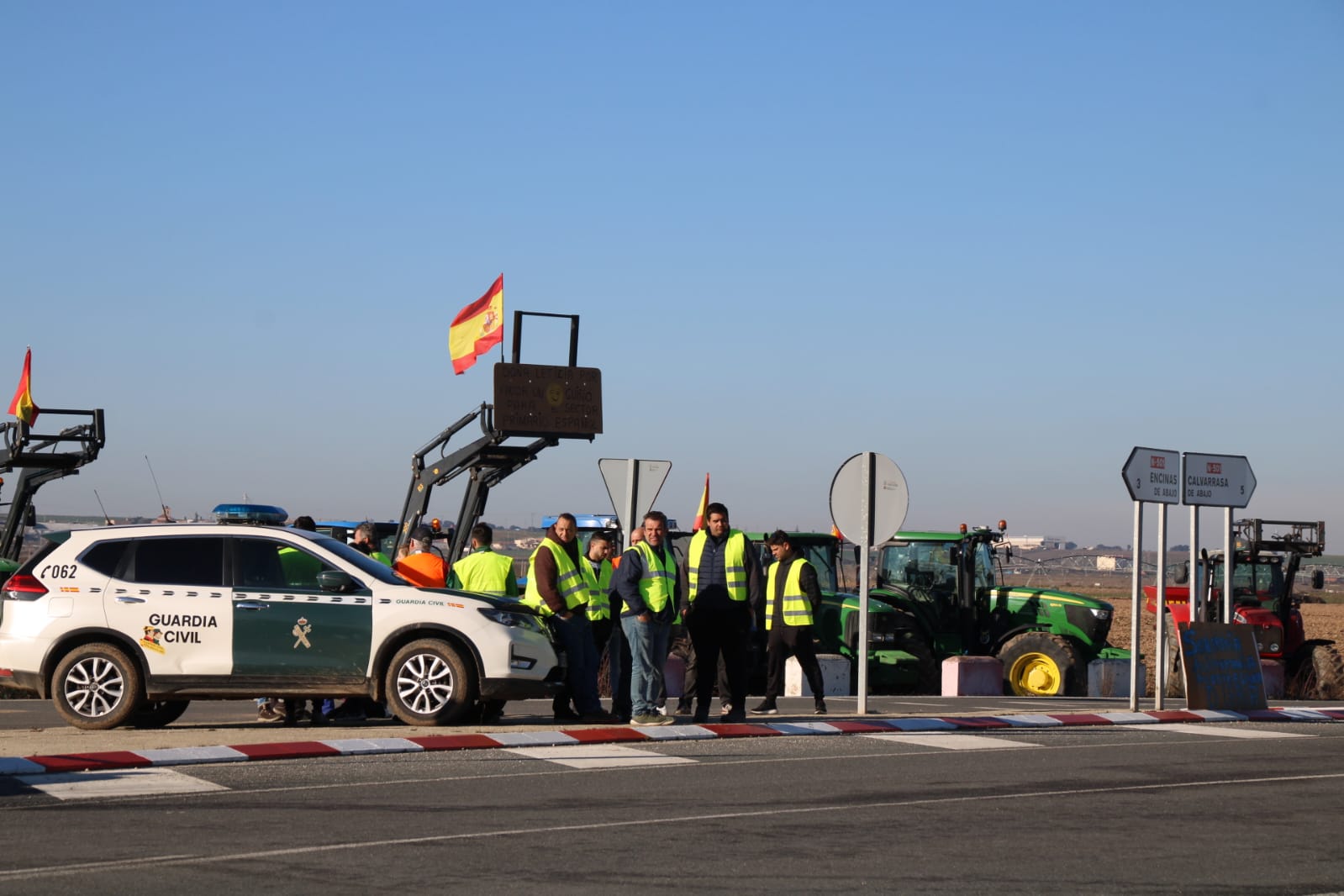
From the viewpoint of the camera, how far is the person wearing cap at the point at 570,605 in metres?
14.5

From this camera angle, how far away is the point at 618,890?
7094 millimetres

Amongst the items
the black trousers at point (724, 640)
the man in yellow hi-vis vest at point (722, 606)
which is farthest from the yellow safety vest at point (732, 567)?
the black trousers at point (724, 640)

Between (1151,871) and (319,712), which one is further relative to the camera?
(319,712)

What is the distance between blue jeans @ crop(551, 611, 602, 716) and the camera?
1452cm

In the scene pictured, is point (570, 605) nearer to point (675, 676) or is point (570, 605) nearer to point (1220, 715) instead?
point (675, 676)

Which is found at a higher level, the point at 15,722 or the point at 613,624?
the point at 613,624

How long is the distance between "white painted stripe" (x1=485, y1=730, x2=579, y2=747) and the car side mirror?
169cm

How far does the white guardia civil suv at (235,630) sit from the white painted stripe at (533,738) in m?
0.67

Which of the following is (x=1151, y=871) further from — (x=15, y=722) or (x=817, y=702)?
(x=15, y=722)

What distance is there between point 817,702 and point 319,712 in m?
4.59

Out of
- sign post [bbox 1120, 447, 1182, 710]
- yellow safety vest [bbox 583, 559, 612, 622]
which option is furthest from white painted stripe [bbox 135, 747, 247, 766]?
sign post [bbox 1120, 447, 1182, 710]

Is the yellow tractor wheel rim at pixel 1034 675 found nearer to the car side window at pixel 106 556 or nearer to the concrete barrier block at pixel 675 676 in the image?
the concrete barrier block at pixel 675 676

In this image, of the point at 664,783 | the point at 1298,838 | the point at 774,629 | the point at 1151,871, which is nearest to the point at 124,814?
the point at 664,783

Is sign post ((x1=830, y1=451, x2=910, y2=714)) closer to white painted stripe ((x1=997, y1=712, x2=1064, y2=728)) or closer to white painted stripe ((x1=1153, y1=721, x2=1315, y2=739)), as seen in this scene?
white painted stripe ((x1=997, y1=712, x2=1064, y2=728))
